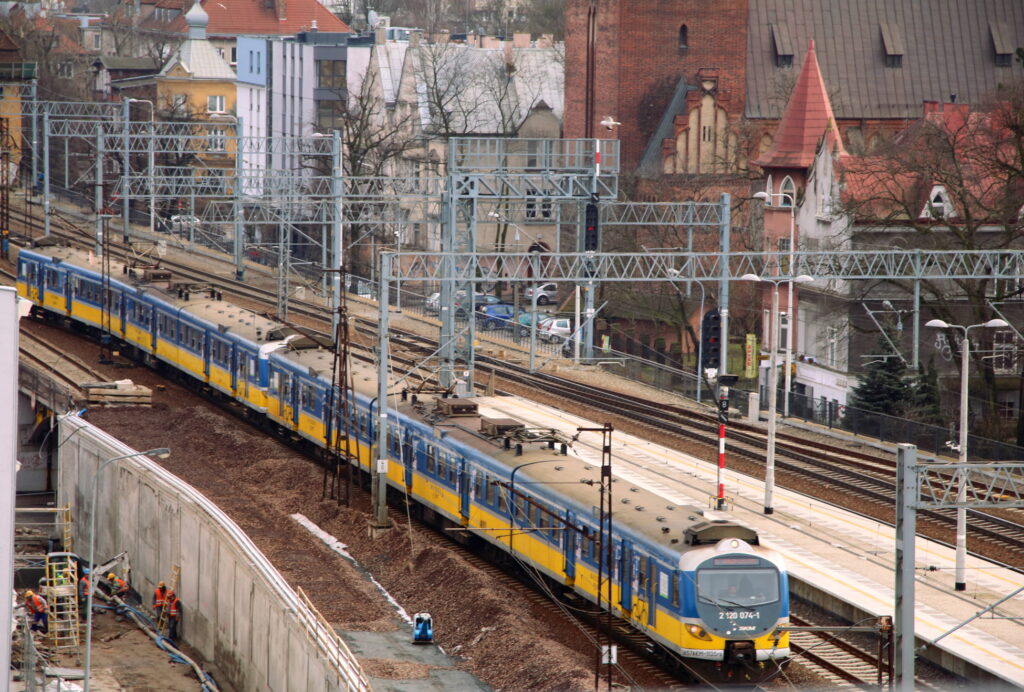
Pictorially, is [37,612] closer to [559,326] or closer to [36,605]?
[36,605]

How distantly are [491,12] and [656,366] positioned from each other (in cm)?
11330

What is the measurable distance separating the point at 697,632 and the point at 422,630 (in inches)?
257

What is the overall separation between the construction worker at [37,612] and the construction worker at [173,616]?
3057 millimetres

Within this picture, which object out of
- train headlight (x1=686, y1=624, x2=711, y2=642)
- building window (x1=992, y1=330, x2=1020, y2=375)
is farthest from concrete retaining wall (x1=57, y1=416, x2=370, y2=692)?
building window (x1=992, y1=330, x2=1020, y2=375)

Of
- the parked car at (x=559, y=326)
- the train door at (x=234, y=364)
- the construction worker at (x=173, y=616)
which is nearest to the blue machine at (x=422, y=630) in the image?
the construction worker at (x=173, y=616)

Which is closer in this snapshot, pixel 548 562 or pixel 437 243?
pixel 548 562

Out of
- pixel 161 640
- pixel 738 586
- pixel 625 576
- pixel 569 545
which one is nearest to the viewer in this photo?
pixel 738 586

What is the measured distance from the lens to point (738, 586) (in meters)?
25.9

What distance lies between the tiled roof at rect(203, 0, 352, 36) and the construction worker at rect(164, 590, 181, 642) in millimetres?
89051

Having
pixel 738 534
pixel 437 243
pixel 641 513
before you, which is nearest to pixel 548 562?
pixel 641 513

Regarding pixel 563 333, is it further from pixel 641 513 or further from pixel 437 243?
pixel 641 513

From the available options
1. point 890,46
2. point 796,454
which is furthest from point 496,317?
point 890,46

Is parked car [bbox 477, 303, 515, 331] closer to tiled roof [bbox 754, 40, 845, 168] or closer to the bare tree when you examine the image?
tiled roof [bbox 754, 40, 845, 168]

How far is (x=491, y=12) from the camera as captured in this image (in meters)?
169
